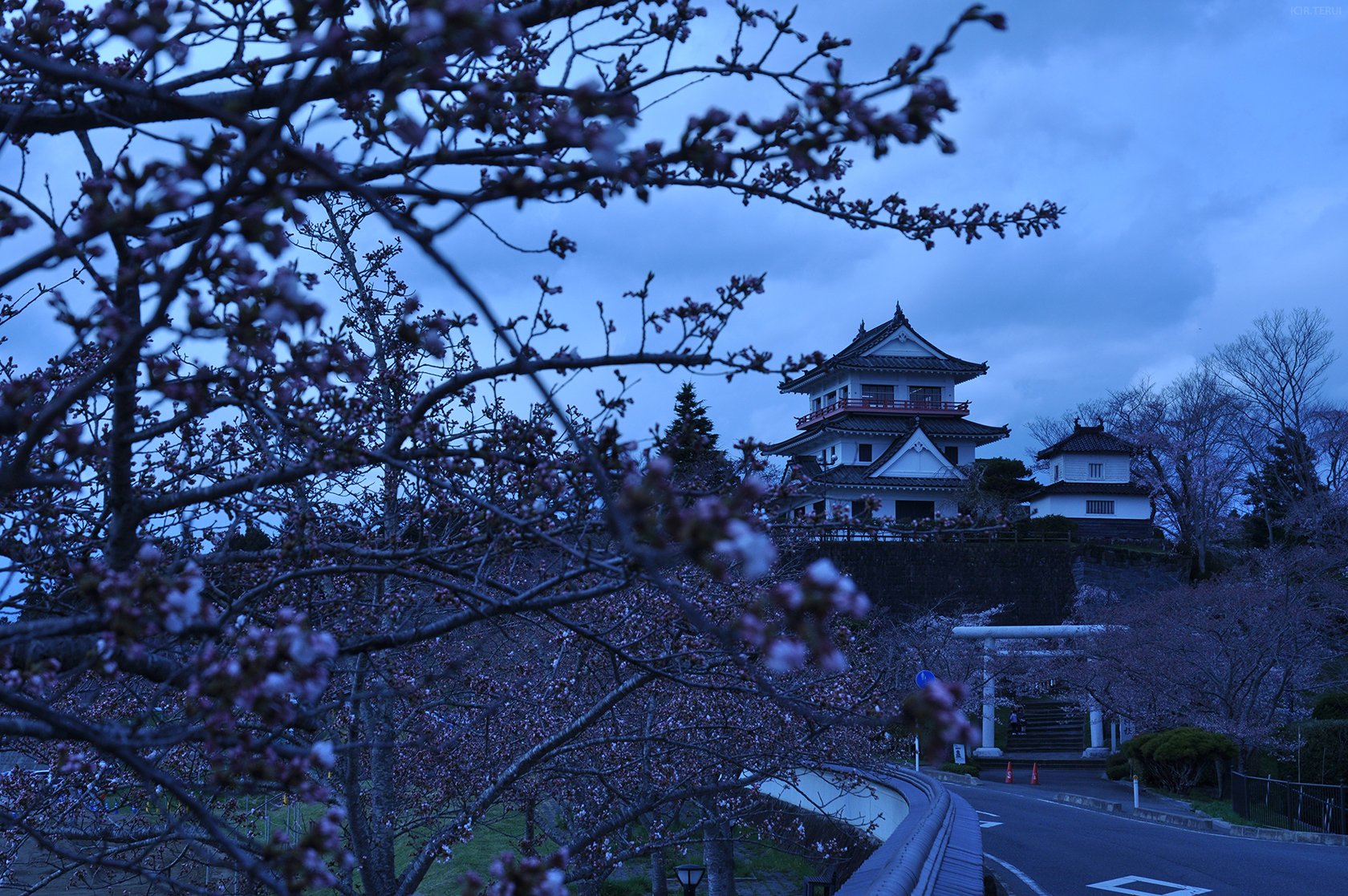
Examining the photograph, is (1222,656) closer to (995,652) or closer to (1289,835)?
(995,652)

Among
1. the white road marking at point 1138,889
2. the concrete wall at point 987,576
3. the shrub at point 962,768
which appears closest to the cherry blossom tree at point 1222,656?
the shrub at point 962,768

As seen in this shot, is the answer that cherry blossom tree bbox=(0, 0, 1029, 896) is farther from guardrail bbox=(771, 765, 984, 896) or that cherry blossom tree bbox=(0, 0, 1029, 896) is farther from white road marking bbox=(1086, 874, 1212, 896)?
white road marking bbox=(1086, 874, 1212, 896)

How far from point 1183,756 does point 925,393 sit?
30.1 meters

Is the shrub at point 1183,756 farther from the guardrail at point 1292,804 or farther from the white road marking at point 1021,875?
the white road marking at point 1021,875

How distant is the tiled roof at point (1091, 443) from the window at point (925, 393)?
6.25 m

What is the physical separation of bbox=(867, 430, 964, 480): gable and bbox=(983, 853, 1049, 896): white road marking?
33.8 meters

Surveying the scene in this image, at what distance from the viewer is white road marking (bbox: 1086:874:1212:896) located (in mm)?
10633

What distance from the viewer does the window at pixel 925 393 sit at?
51406mm

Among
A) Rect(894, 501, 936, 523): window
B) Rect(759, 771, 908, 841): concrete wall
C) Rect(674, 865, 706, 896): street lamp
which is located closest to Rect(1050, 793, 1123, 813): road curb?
Rect(759, 771, 908, 841): concrete wall

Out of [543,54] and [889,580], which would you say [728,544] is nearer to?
[543,54]

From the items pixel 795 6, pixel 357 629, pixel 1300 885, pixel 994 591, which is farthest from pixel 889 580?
pixel 795 6

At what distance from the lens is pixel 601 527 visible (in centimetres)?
351

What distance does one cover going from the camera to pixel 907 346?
51.6 metres

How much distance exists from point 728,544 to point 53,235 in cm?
229
